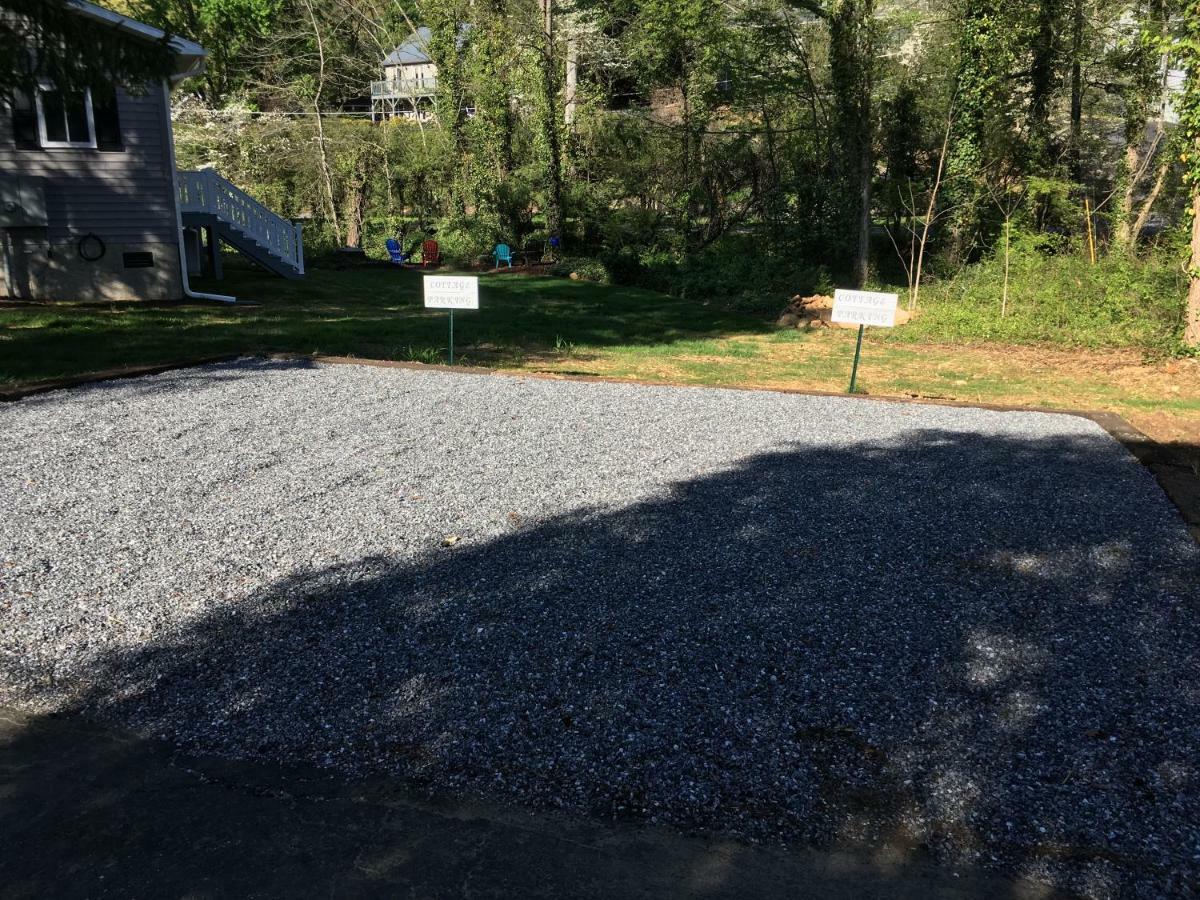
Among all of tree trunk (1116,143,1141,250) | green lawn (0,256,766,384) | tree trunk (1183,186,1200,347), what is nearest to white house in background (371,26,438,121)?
green lawn (0,256,766,384)

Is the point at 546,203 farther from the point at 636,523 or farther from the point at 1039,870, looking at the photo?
the point at 1039,870

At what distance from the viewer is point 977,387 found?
10.8 meters

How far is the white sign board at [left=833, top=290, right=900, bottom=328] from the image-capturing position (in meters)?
8.87

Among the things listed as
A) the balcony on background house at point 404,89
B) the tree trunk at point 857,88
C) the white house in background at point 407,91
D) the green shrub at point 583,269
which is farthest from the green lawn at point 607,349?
the balcony on background house at point 404,89

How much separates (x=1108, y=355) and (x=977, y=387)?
3.24 meters

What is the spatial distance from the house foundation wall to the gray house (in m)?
0.01

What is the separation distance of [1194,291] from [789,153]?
1240 centimetres

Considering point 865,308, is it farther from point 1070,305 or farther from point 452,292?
point 1070,305

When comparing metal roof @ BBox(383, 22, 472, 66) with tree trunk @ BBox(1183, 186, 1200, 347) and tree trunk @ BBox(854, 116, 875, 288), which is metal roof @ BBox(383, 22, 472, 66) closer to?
tree trunk @ BBox(854, 116, 875, 288)

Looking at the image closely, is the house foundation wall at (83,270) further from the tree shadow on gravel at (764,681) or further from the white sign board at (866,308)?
the tree shadow on gravel at (764,681)

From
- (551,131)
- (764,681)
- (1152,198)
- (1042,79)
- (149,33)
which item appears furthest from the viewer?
(551,131)

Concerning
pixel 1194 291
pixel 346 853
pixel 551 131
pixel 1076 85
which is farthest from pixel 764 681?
pixel 551 131

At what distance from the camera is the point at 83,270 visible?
14.6 metres

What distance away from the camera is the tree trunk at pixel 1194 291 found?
460 inches
